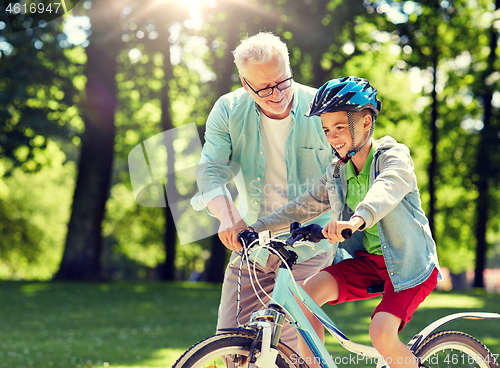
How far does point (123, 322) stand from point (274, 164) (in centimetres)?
650

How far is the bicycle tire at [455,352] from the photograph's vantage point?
3389 millimetres

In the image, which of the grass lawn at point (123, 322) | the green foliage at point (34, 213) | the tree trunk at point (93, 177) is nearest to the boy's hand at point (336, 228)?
the grass lawn at point (123, 322)

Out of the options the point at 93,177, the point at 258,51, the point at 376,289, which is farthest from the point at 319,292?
the point at 93,177

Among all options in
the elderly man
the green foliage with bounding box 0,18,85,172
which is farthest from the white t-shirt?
the green foliage with bounding box 0,18,85,172

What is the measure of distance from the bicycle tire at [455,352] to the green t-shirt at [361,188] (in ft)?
2.31

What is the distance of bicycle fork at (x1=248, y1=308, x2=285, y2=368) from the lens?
8.41 ft

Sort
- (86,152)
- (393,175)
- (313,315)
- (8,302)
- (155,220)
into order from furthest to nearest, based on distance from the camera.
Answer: (155,220) → (86,152) → (8,302) → (313,315) → (393,175)

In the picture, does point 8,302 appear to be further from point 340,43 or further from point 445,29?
point 445,29

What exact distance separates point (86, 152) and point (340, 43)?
762 cm

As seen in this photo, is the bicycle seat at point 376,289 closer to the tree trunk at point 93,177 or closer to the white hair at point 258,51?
the white hair at point 258,51

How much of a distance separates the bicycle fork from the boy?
1.08 feet

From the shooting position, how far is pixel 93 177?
53.7 ft

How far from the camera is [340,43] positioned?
13383mm

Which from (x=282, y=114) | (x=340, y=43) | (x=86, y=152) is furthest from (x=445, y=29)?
(x=282, y=114)
